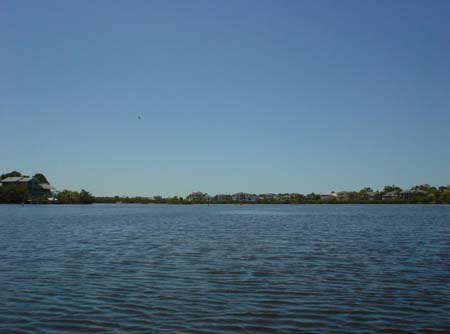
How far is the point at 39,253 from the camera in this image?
25672 millimetres

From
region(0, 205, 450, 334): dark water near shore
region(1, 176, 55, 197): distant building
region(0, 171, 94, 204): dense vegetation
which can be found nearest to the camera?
region(0, 205, 450, 334): dark water near shore

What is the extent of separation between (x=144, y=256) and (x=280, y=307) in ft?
41.9

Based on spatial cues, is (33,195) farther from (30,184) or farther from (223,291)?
(223,291)

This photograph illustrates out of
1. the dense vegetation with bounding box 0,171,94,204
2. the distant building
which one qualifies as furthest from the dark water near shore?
the distant building

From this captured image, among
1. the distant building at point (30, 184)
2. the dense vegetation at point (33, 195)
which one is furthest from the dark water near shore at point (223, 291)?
the distant building at point (30, 184)

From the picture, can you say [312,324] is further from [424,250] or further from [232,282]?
[424,250]

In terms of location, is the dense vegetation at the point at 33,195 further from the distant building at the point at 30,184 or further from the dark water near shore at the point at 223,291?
the dark water near shore at the point at 223,291

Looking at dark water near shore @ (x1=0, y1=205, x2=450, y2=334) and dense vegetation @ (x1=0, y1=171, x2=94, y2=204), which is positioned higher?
dense vegetation @ (x1=0, y1=171, x2=94, y2=204)

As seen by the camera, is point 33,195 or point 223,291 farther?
point 33,195

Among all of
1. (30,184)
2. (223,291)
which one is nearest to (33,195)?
(30,184)

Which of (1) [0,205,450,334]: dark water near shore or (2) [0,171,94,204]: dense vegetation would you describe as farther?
(2) [0,171,94,204]: dense vegetation

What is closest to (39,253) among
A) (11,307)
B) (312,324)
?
(11,307)

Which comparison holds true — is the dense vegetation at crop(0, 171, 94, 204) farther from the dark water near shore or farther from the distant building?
the dark water near shore

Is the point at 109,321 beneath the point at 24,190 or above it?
beneath
